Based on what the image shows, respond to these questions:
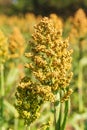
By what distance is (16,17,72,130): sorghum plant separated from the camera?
3.07 metres

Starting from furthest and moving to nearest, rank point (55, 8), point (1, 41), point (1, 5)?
point (1, 5)
point (55, 8)
point (1, 41)

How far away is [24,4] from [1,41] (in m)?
32.0

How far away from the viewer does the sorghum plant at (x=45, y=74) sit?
3074 millimetres

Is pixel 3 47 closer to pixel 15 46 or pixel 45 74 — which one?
pixel 15 46

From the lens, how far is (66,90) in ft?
10.4

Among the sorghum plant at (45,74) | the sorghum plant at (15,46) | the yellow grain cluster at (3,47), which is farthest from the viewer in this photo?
the sorghum plant at (15,46)

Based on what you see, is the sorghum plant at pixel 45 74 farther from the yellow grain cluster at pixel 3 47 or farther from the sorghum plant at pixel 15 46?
the sorghum plant at pixel 15 46

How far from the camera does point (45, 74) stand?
313cm

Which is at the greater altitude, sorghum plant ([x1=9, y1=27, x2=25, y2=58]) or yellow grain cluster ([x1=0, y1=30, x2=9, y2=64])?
sorghum plant ([x1=9, y1=27, x2=25, y2=58])

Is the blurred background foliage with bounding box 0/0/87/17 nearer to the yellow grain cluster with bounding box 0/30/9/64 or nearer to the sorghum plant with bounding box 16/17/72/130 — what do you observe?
the yellow grain cluster with bounding box 0/30/9/64

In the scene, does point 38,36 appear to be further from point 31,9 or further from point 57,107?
point 31,9

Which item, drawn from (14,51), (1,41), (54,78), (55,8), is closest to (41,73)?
(54,78)

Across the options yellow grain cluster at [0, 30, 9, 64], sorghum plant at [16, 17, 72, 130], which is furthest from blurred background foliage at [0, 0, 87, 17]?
sorghum plant at [16, 17, 72, 130]

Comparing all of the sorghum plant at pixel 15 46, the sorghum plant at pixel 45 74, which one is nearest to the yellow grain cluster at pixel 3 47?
the sorghum plant at pixel 15 46
